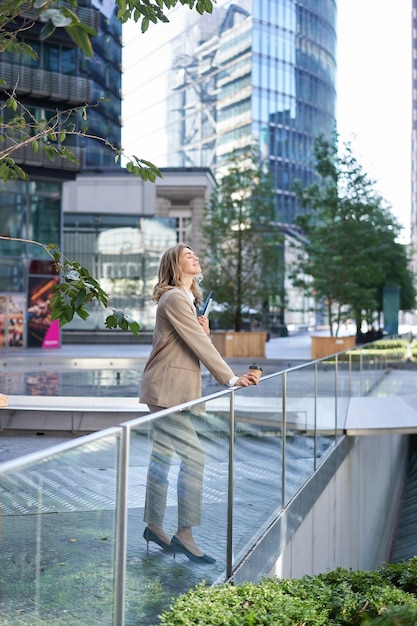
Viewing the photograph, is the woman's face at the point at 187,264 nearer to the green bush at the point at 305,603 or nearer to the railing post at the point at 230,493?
the railing post at the point at 230,493

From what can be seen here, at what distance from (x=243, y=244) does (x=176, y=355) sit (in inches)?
1130

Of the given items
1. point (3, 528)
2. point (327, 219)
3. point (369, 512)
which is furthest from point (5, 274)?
point (3, 528)

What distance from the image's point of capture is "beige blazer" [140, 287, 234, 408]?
16.9ft

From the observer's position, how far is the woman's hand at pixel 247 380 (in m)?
5.52

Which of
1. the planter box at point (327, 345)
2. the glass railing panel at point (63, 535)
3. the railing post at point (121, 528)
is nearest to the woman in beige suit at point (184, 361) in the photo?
the railing post at point (121, 528)

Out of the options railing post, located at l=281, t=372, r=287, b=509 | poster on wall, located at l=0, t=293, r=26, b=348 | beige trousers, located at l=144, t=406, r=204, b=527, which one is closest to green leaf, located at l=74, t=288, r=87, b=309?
beige trousers, located at l=144, t=406, r=204, b=527

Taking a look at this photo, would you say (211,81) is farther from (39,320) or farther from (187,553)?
(187,553)

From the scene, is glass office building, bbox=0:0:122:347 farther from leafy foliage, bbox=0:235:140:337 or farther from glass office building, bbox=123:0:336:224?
glass office building, bbox=123:0:336:224

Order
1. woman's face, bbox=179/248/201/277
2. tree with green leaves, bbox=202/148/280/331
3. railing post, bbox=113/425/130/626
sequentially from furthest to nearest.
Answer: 1. tree with green leaves, bbox=202/148/280/331
2. woman's face, bbox=179/248/201/277
3. railing post, bbox=113/425/130/626

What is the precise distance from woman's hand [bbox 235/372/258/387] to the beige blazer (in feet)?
0.97

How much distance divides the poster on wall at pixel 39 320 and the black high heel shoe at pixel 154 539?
113 feet

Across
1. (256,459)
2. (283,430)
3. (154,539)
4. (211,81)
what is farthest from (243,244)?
(211,81)

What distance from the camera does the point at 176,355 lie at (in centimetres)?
522

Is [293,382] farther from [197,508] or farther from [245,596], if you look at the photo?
[245,596]
